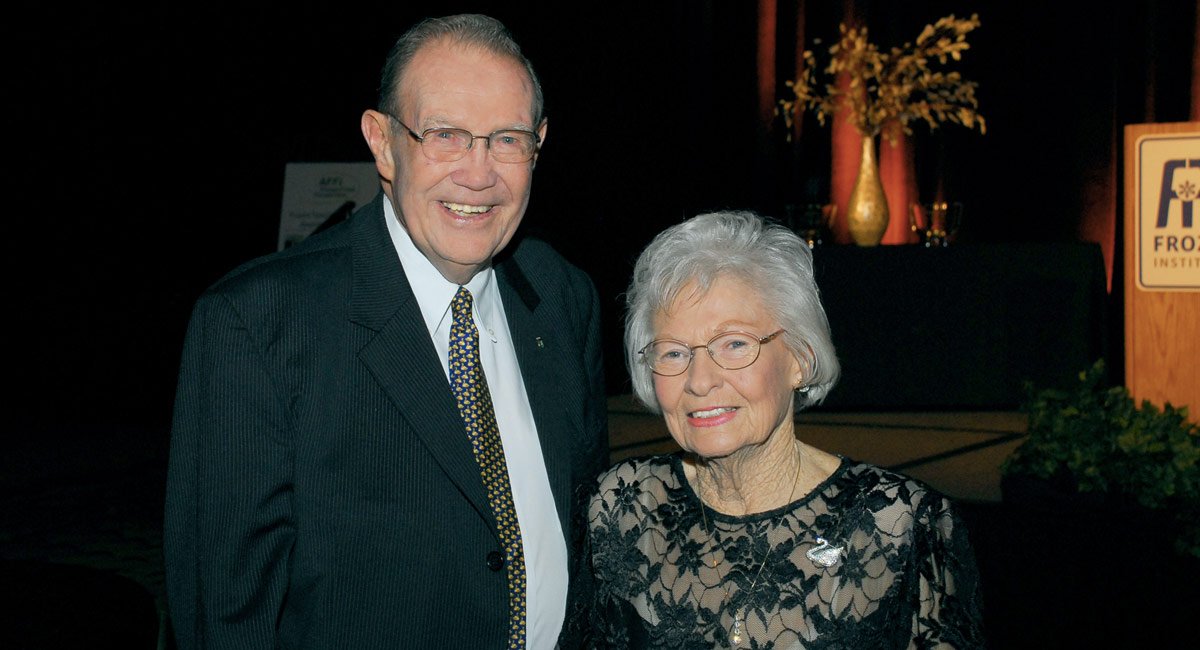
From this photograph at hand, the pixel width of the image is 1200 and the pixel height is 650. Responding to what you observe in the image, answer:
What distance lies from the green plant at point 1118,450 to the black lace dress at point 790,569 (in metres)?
1.79

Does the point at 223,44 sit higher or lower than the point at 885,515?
higher

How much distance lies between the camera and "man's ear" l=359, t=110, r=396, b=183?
1.75 meters

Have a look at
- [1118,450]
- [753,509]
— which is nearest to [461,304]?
[753,509]

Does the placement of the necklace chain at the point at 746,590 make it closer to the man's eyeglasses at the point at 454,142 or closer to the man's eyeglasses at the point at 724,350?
the man's eyeglasses at the point at 724,350

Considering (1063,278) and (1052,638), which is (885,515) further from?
(1063,278)

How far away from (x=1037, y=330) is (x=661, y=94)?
354cm

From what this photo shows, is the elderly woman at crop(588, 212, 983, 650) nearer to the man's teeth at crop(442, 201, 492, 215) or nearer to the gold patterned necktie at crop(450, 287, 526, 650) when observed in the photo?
the gold patterned necktie at crop(450, 287, 526, 650)

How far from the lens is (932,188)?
8.34 m

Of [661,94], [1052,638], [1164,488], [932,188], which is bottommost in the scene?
[1052,638]

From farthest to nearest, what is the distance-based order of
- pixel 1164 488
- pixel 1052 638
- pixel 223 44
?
pixel 223 44 → pixel 1164 488 → pixel 1052 638

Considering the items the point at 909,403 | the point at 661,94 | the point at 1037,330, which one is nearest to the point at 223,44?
the point at 661,94

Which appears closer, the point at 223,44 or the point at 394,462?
the point at 394,462

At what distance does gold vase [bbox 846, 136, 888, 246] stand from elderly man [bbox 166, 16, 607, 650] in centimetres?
480

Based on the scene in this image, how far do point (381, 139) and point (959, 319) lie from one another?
5036 mm
